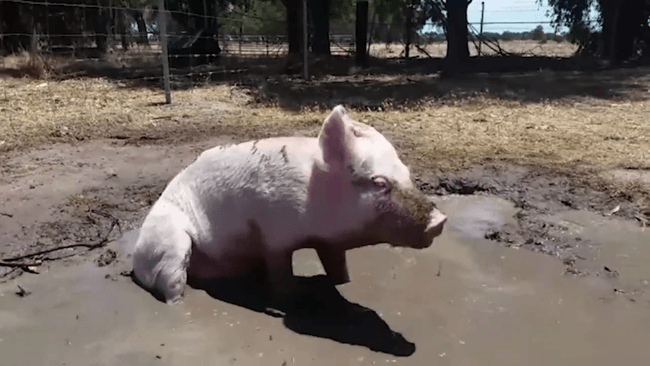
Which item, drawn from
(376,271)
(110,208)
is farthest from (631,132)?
(110,208)

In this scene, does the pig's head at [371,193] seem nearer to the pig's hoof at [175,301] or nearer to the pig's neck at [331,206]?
the pig's neck at [331,206]

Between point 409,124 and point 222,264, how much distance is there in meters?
4.90

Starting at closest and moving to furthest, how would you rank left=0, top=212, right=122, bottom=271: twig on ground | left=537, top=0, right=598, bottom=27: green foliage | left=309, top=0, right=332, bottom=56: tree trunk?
left=0, top=212, right=122, bottom=271: twig on ground < left=309, top=0, right=332, bottom=56: tree trunk < left=537, top=0, right=598, bottom=27: green foliage

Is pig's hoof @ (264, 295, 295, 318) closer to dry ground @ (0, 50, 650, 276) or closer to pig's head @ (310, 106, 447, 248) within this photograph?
pig's head @ (310, 106, 447, 248)

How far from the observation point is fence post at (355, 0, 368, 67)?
1648 centimetres

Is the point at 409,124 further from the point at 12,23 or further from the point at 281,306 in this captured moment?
the point at 12,23

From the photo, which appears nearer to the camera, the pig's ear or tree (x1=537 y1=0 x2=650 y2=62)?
the pig's ear

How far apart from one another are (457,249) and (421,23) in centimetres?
2716

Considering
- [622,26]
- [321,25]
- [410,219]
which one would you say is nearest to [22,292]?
[410,219]

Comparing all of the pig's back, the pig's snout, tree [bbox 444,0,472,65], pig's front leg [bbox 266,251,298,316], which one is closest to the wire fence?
tree [bbox 444,0,472,65]

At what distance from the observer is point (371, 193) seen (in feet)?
10.9

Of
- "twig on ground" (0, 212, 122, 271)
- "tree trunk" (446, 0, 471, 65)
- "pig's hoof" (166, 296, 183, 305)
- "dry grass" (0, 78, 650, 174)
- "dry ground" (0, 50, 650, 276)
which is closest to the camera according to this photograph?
"pig's hoof" (166, 296, 183, 305)

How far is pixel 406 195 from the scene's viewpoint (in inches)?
128

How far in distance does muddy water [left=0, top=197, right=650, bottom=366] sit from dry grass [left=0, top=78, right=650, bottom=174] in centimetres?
228
